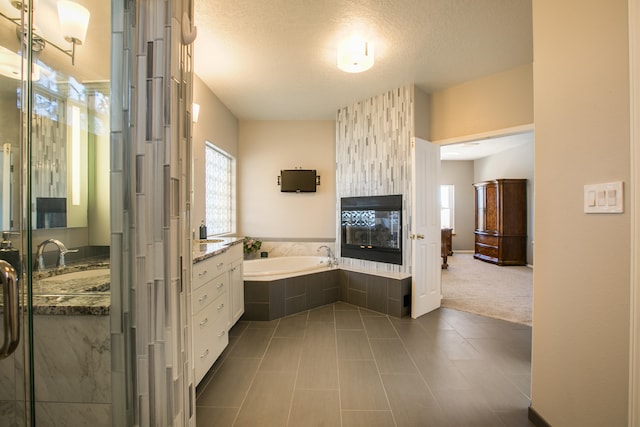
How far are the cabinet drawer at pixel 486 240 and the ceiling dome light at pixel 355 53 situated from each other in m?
5.40

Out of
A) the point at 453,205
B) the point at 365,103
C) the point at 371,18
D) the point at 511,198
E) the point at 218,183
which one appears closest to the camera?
the point at 371,18

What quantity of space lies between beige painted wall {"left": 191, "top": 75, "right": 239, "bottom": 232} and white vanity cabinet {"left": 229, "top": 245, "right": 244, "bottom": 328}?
0.72 metres

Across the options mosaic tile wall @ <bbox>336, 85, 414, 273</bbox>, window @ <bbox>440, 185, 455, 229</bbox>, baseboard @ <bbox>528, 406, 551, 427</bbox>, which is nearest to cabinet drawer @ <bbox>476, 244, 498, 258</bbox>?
window @ <bbox>440, 185, 455, 229</bbox>

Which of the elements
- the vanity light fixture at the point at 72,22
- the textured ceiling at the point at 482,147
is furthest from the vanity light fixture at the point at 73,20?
the textured ceiling at the point at 482,147

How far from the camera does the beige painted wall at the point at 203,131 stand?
285 cm

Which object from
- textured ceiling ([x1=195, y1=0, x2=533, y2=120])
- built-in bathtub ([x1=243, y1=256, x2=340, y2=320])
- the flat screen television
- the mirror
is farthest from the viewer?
the flat screen television

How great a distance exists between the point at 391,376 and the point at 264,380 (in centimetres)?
89

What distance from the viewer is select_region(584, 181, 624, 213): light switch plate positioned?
971 mm

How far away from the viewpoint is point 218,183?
3.78 m

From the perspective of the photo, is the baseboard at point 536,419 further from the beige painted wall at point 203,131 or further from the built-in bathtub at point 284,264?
the beige painted wall at point 203,131

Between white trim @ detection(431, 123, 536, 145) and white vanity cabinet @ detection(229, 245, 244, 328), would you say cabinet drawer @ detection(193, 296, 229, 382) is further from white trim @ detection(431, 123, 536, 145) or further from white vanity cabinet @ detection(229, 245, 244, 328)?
white trim @ detection(431, 123, 536, 145)

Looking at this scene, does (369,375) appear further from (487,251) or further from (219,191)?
(487,251)

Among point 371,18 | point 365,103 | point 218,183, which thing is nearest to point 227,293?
point 218,183

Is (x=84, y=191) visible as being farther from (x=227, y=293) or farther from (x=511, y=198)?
(x=511, y=198)
